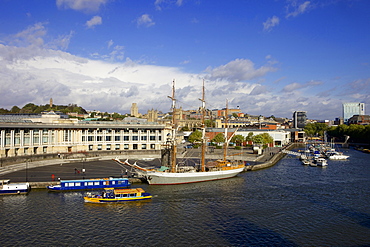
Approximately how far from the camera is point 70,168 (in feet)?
156

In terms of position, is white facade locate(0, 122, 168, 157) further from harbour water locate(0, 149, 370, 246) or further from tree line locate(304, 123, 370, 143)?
tree line locate(304, 123, 370, 143)

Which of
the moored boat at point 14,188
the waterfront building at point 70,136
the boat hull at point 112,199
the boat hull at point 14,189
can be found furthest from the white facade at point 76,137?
the boat hull at point 112,199

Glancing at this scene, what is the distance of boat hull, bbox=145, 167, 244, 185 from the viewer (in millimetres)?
41125

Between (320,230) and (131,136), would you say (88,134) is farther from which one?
(320,230)

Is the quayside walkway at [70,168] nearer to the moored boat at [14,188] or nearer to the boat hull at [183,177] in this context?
the moored boat at [14,188]

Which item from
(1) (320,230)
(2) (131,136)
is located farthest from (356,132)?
(1) (320,230)

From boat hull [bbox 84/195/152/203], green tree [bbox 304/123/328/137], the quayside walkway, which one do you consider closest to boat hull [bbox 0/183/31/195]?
the quayside walkway

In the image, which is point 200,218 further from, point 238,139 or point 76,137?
point 238,139

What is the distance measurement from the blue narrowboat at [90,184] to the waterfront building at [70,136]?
78.7 feet

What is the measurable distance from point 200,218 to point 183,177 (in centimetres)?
1488

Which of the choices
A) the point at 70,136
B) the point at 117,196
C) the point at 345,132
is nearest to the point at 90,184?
the point at 117,196

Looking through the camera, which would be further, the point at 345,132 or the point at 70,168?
the point at 345,132

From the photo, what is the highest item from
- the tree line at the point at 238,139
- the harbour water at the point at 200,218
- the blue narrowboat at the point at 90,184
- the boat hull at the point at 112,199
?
the tree line at the point at 238,139

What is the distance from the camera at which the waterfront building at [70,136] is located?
55691 millimetres
